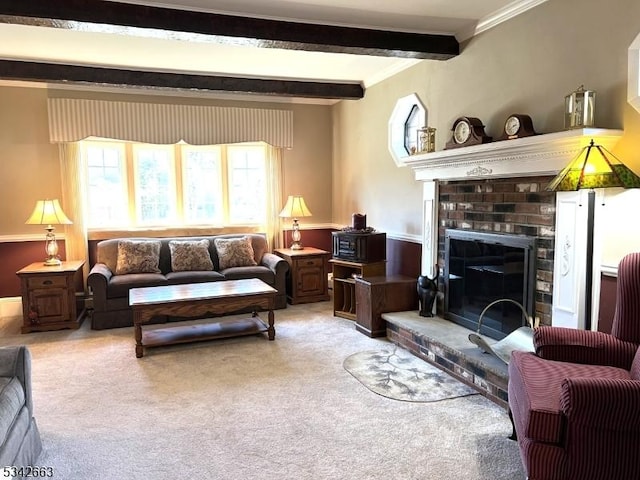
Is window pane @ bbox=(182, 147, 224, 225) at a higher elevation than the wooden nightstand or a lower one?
higher

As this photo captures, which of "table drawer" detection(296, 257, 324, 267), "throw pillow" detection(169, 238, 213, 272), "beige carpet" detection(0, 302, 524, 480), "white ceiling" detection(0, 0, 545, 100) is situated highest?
"white ceiling" detection(0, 0, 545, 100)

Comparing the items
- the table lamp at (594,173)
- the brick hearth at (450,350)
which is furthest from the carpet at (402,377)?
the table lamp at (594,173)

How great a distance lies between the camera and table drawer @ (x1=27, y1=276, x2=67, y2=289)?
4754 mm

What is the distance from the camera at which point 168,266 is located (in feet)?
18.7

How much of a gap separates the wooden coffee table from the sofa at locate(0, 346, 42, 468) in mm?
1579

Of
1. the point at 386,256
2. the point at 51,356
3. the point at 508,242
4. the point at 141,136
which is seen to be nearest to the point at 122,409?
A: the point at 51,356

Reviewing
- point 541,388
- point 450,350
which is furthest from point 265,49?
point 541,388

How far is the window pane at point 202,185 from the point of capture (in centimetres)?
616

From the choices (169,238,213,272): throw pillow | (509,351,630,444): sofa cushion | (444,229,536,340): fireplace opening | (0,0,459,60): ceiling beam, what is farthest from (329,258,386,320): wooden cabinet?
(509,351,630,444): sofa cushion

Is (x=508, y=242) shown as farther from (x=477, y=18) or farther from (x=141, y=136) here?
(x=141, y=136)

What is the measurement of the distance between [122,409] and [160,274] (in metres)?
2.49

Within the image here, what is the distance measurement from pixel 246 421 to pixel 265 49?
3.27 meters

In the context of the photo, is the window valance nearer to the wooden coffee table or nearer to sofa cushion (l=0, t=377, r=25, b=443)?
the wooden coffee table

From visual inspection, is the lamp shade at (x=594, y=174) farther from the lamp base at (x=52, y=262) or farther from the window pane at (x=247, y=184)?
the lamp base at (x=52, y=262)
